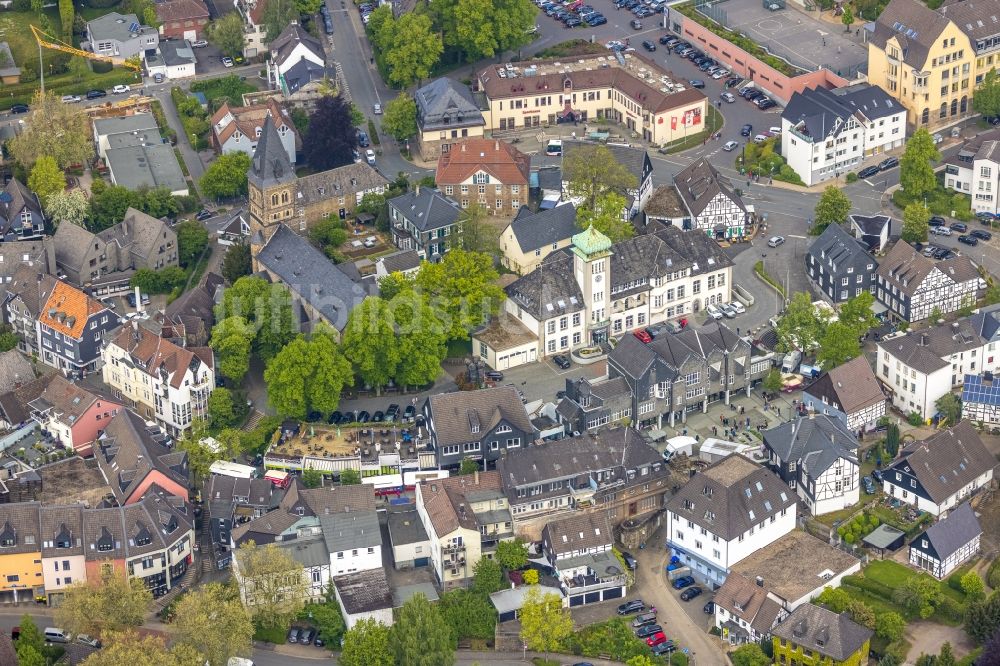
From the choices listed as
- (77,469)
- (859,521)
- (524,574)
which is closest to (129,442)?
(77,469)

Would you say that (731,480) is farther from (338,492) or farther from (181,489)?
(181,489)

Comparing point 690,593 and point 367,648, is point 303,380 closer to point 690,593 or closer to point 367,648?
point 367,648

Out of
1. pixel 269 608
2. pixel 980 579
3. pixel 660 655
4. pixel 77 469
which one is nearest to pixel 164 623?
pixel 269 608

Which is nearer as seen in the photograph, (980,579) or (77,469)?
(980,579)

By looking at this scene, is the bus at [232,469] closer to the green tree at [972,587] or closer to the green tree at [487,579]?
the green tree at [487,579]

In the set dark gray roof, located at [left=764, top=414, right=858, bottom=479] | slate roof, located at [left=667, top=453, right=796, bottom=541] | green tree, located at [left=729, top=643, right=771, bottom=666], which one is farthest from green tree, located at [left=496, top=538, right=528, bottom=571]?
dark gray roof, located at [left=764, top=414, right=858, bottom=479]

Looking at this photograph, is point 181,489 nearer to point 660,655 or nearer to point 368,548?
point 368,548
